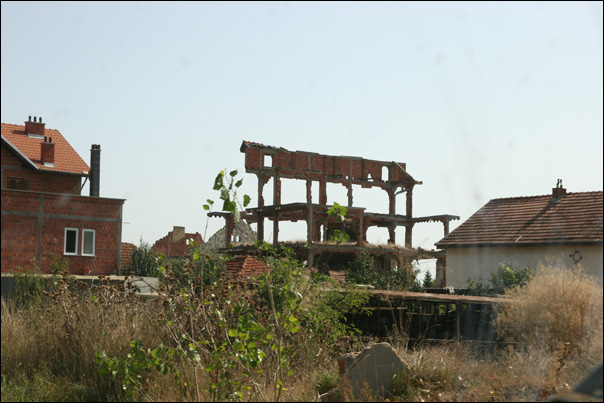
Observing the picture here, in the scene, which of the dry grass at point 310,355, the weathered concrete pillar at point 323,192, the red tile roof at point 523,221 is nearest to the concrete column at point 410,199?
the weathered concrete pillar at point 323,192

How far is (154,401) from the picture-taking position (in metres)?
9.40

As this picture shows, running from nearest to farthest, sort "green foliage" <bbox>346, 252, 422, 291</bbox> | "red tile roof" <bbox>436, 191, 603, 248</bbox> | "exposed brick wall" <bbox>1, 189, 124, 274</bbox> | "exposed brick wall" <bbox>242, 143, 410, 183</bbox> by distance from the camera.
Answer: "exposed brick wall" <bbox>1, 189, 124, 274</bbox> < "red tile roof" <bbox>436, 191, 603, 248</bbox> < "green foliage" <bbox>346, 252, 422, 291</bbox> < "exposed brick wall" <bbox>242, 143, 410, 183</bbox>

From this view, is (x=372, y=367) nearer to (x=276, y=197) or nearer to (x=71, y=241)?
(x=71, y=241)

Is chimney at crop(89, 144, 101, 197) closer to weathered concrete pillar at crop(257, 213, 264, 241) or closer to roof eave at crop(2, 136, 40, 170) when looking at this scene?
roof eave at crop(2, 136, 40, 170)

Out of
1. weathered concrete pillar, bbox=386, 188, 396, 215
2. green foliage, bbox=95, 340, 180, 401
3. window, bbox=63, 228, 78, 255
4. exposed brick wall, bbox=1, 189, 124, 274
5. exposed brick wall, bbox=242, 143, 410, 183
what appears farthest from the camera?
weathered concrete pillar, bbox=386, 188, 396, 215

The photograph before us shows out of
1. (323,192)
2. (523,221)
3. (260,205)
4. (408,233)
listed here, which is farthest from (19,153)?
(408,233)

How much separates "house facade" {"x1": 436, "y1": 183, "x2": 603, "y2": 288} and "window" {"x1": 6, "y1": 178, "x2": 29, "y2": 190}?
52.7ft

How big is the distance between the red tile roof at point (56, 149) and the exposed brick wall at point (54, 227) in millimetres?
5635

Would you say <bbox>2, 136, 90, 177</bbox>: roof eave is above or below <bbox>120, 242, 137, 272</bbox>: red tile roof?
above

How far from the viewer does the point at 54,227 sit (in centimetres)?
2159

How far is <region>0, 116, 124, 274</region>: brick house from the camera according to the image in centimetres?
1805

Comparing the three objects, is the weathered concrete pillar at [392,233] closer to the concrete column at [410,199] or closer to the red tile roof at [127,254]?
the concrete column at [410,199]

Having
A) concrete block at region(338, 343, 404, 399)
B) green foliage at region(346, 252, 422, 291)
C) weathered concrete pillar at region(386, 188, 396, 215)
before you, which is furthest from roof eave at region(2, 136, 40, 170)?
weathered concrete pillar at region(386, 188, 396, 215)

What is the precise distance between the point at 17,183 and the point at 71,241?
518cm
